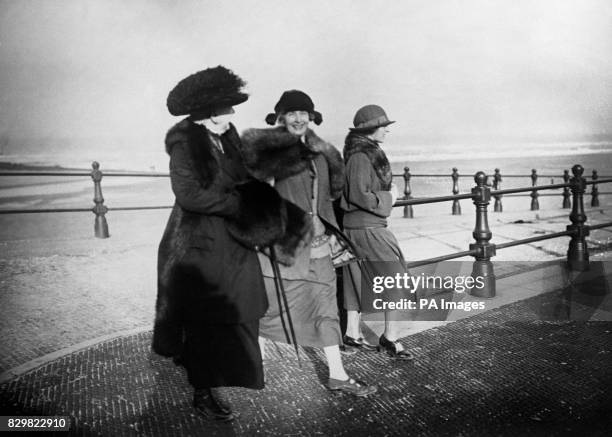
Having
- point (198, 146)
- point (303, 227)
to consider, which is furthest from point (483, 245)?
point (198, 146)

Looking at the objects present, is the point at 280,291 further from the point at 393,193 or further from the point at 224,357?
the point at 393,193

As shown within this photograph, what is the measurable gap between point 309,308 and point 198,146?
111 centimetres

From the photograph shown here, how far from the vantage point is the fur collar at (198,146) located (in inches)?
91.9

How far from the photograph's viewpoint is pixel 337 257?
2.89 meters

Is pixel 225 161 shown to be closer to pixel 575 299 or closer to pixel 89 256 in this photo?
pixel 575 299

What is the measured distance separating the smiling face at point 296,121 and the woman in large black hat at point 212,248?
321 mm

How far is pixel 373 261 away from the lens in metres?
3.16

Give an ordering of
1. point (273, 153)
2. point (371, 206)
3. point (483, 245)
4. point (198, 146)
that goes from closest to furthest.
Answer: point (198, 146)
point (273, 153)
point (371, 206)
point (483, 245)

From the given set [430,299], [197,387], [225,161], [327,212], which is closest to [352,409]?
[197,387]

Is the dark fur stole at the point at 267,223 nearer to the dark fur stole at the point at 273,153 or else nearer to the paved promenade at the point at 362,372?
the dark fur stole at the point at 273,153

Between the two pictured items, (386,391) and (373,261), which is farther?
(373,261)

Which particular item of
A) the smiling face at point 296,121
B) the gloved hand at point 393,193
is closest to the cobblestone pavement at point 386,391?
the gloved hand at point 393,193

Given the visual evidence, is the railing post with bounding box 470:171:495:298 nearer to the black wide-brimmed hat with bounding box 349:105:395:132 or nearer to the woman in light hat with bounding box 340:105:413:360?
the woman in light hat with bounding box 340:105:413:360

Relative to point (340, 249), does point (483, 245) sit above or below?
below
